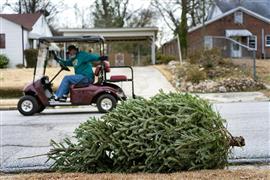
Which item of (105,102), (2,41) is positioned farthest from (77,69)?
(2,41)

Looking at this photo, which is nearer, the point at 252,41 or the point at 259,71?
the point at 259,71

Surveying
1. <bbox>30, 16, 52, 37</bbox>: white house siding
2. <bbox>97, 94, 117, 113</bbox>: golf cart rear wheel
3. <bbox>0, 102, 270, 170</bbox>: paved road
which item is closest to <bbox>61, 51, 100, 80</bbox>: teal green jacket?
<bbox>97, 94, 117, 113</bbox>: golf cart rear wheel

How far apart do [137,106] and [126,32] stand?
3402 centimetres

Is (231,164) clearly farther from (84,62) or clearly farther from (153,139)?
(84,62)

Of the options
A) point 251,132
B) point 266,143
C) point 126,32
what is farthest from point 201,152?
point 126,32

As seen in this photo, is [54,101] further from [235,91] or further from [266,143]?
[235,91]

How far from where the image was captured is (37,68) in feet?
50.8

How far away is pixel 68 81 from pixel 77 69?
1.47ft

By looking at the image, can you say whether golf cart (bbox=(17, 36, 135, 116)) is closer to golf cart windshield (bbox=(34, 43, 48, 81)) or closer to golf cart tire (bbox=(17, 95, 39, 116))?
golf cart tire (bbox=(17, 95, 39, 116))

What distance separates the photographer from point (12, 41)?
42469mm

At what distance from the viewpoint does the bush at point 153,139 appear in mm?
5398

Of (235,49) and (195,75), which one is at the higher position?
(235,49)

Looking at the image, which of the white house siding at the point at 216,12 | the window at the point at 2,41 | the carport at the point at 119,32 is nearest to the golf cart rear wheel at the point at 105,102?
the carport at the point at 119,32

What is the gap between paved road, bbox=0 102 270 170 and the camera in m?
7.67
